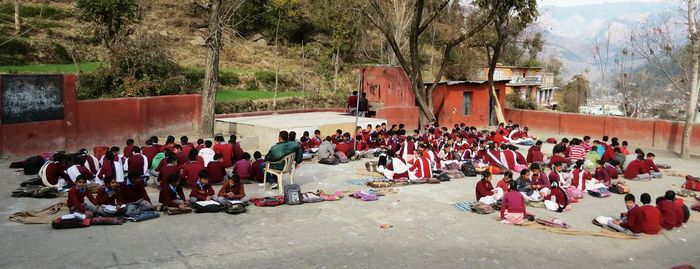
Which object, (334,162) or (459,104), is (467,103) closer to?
(459,104)

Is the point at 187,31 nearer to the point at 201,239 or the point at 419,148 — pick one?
the point at 419,148

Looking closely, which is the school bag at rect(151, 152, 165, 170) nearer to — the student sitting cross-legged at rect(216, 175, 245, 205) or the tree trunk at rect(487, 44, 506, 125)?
the student sitting cross-legged at rect(216, 175, 245, 205)

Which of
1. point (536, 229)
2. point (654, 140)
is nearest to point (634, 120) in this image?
point (654, 140)

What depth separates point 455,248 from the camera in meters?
9.41

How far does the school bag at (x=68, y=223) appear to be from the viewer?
30.6 ft

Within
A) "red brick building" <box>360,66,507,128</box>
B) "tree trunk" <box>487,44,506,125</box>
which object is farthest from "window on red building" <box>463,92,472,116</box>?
"tree trunk" <box>487,44,506,125</box>

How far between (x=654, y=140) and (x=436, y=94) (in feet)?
29.7

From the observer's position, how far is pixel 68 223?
9.35 metres

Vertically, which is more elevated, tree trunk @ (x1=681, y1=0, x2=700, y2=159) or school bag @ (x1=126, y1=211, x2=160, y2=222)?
tree trunk @ (x1=681, y1=0, x2=700, y2=159)

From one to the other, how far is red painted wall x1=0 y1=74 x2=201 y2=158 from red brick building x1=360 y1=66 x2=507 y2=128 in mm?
7509

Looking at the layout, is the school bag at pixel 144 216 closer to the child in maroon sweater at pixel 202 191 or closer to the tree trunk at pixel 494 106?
the child in maroon sweater at pixel 202 191

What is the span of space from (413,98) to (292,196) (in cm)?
1516

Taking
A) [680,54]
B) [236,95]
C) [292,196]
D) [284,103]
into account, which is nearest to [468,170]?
[292,196]

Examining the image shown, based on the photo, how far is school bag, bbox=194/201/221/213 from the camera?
1072 cm
